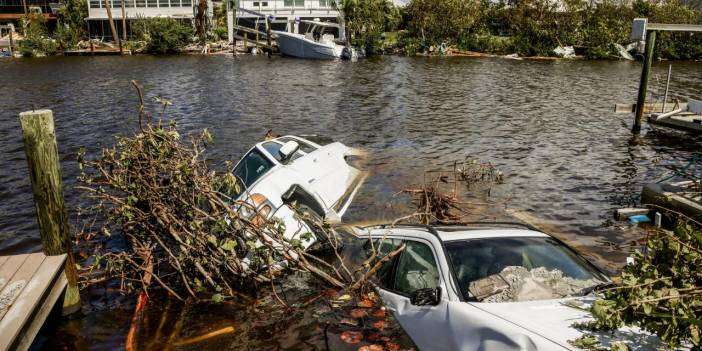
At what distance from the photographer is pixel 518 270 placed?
6215 mm

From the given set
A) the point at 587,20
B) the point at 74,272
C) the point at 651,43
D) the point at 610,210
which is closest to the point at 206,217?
the point at 74,272

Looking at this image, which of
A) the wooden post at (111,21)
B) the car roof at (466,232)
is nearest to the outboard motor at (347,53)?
the wooden post at (111,21)

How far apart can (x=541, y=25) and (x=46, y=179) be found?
6170 cm

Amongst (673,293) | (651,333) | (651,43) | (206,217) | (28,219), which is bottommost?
(28,219)

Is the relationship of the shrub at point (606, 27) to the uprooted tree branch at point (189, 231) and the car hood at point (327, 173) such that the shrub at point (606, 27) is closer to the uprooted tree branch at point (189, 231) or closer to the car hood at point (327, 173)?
the car hood at point (327, 173)

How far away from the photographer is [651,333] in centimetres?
472

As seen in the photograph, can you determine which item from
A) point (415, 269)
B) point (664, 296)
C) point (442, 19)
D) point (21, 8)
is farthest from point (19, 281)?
point (21, 8)

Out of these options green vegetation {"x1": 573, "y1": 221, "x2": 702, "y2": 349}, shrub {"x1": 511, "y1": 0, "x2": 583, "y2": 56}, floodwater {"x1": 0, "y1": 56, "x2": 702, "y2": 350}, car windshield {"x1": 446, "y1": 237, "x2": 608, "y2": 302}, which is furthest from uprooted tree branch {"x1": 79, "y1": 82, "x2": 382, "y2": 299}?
shrub {"x1": 511, "y1": 0, "x2": 583, "y2": 56}

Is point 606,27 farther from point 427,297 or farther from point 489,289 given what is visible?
point 427,297

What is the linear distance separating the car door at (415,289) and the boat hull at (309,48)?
51.6 meters

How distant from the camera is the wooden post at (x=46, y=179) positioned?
8328 mm

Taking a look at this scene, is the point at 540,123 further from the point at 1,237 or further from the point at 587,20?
the point at 587,20

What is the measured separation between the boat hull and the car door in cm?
5158

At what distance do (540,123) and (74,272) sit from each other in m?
21.9
